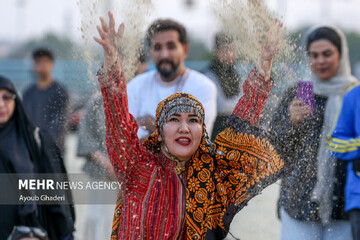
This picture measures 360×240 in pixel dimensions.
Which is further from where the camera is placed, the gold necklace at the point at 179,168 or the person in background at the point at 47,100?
the person in background at the point at 47,100

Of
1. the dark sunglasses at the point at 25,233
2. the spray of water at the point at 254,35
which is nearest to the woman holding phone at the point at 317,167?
the spray of water at the point at 254,35

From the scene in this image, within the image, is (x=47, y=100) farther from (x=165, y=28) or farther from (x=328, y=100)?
(x=328, y=100)

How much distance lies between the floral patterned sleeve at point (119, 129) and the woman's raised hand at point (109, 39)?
36 mm

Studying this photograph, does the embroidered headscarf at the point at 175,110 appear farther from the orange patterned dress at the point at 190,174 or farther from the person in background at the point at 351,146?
the person in background at the point at 351,146

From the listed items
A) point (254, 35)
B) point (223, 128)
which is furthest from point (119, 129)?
point (254, 35)

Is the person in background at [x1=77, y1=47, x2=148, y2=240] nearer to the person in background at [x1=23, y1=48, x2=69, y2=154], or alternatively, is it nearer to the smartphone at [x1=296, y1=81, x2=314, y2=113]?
the person in background at [x1=23, y1=48, x2=69, y2=154]

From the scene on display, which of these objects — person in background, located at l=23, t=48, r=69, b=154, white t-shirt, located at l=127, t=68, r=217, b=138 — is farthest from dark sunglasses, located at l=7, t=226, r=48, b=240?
white t-shirt, located at l=127, t=68, r=217, b=138

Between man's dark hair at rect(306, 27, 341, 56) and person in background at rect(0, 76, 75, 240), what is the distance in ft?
5.64

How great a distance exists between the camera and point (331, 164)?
3020 mm

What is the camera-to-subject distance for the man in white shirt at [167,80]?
2.75 m

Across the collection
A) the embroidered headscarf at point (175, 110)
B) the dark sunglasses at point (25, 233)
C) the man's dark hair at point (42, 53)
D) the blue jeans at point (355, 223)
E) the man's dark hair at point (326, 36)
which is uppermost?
the man's dark hair at point (326, 36)

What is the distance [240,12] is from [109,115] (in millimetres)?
782

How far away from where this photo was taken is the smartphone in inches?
104

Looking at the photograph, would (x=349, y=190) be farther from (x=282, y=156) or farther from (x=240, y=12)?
(x=240, y=12)
